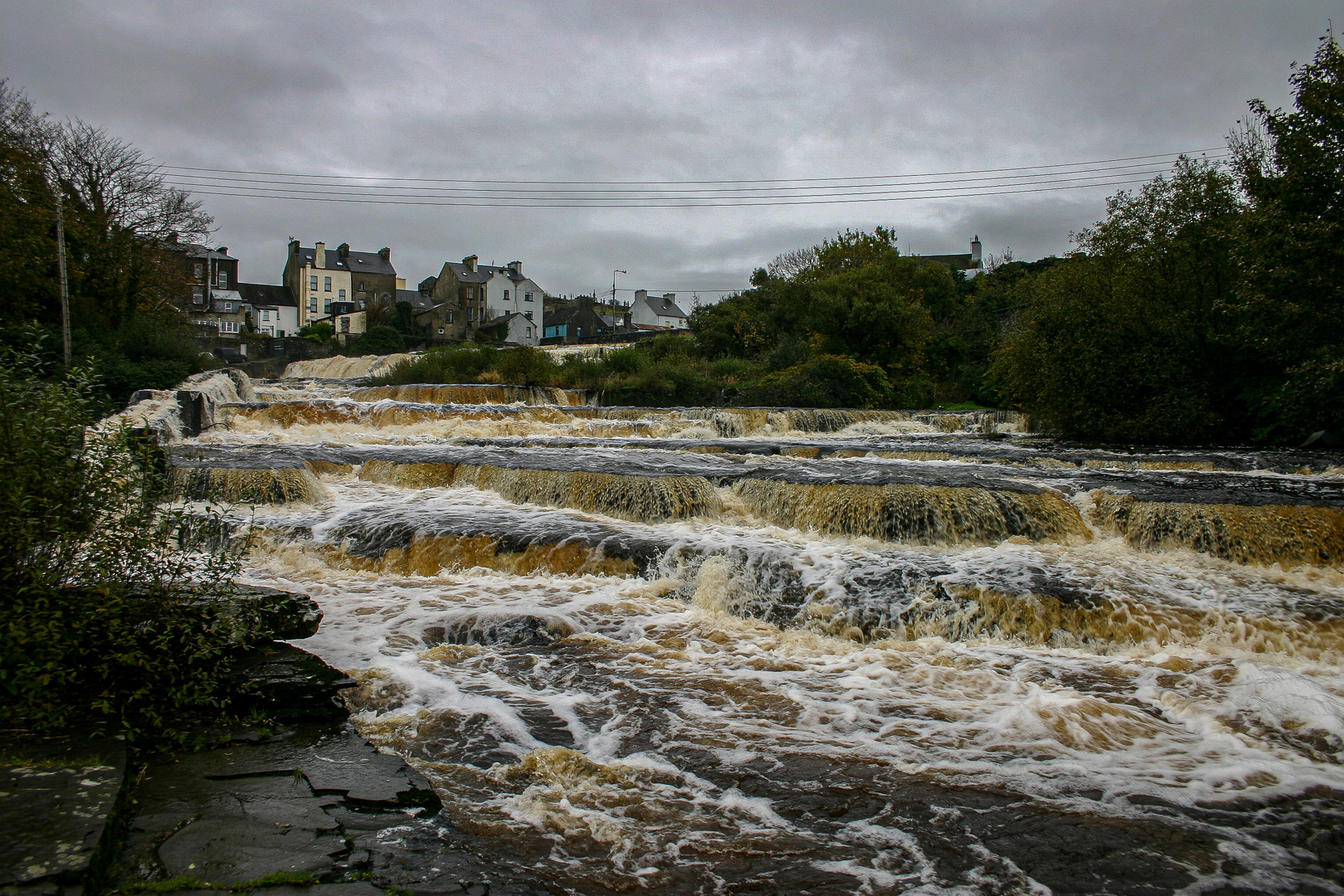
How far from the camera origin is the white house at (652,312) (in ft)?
255

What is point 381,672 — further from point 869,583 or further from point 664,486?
point 664,486

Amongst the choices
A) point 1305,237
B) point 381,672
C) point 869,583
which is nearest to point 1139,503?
point 869,583

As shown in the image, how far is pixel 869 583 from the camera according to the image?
7.62 metres

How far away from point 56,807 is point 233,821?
62 centimetres

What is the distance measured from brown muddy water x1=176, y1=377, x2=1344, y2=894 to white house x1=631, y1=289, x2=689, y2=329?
65.9 m

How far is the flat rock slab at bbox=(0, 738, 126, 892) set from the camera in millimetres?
2396

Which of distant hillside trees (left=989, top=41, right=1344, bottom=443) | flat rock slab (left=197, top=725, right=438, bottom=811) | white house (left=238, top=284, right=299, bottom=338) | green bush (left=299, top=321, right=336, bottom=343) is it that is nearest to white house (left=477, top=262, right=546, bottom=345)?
green bush (left=299, top=321, right=336, bottom=343)

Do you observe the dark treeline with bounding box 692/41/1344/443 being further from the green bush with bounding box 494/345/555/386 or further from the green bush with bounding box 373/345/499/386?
the green bush with bounding box 373/345/499/386

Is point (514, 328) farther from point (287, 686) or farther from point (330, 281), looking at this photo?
point (287, 686)

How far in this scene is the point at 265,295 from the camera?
6775cm

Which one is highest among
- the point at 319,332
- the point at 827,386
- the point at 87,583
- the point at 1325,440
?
the point at 319,332

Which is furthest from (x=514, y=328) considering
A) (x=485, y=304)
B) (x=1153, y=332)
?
(x=1153, y=332)

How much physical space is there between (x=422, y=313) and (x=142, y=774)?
63135mm

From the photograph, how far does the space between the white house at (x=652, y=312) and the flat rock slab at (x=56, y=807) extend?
74.8m
